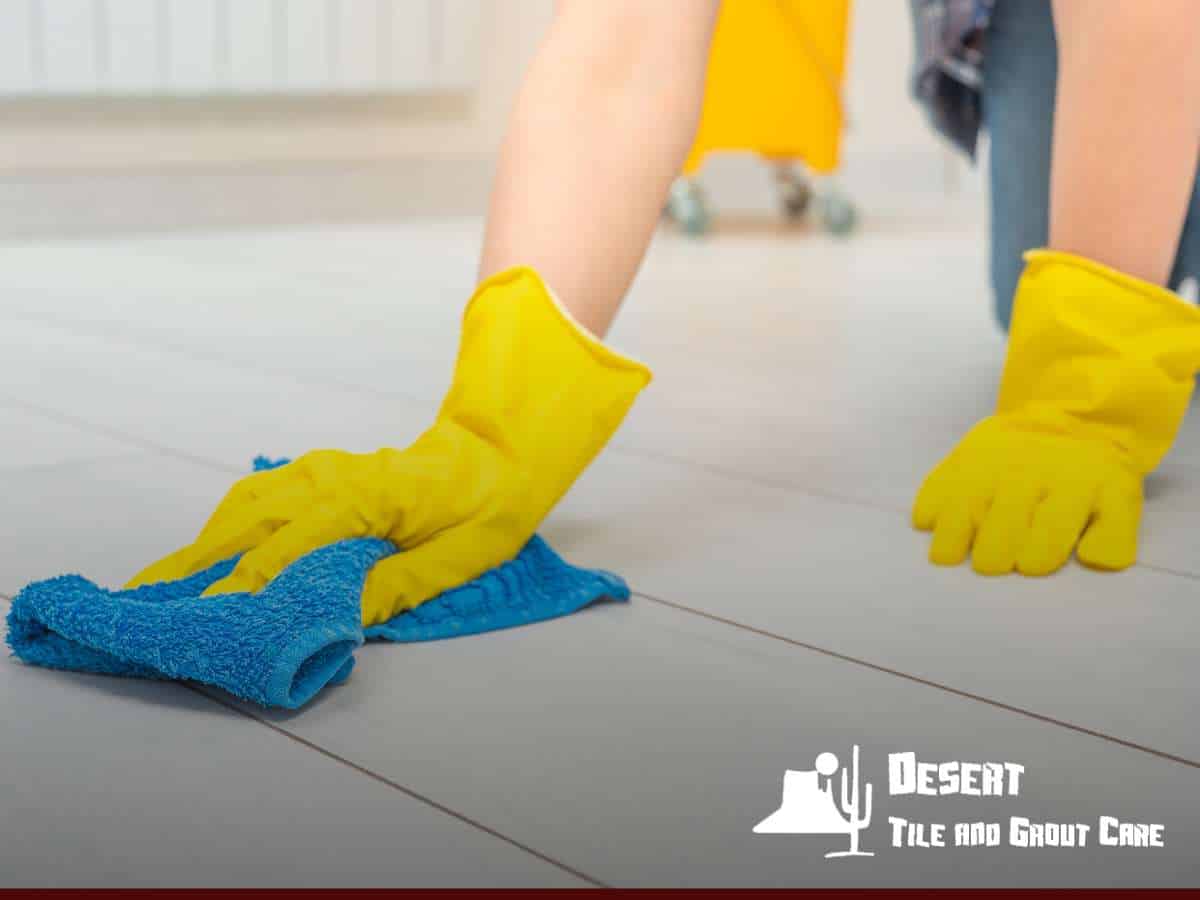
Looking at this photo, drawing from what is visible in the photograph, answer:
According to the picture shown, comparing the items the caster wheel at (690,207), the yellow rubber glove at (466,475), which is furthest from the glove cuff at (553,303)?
the caster wheel at (690,207)

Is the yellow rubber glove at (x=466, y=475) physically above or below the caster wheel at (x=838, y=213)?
above

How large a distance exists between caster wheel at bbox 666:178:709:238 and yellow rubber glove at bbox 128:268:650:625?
5.86 feet

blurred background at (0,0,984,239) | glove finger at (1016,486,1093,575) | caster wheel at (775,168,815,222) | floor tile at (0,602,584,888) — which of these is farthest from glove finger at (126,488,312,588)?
caster wheel at (775,168,815,222)

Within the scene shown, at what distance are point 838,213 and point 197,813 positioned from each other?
2.23 meters

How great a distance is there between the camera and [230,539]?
771 mm

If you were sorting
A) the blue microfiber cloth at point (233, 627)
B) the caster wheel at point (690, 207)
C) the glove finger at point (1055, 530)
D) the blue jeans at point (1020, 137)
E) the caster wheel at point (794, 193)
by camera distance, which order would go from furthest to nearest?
the caster wheel at point (794, 193), the caster wheel at point (690, 207), the blue jeans at point (1020, 137), the glove finger at point (1055, 530), the blue microfiber cloth at point (233, 627)

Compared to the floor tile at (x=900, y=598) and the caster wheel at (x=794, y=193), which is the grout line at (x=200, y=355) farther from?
the caster wheel at (x=794, y=193)

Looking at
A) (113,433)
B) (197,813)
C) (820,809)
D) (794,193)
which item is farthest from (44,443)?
(794,193)

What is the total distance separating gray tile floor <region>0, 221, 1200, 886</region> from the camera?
555 millimetres

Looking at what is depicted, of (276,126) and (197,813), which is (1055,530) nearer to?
(197,813)

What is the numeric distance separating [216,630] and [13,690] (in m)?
0.09

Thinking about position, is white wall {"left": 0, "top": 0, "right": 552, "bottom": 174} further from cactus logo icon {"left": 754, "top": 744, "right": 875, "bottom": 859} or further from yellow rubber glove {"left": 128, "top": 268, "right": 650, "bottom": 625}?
cactus logo icon {"left": 754, "top": 744, "right": 875, "bottom": 859}

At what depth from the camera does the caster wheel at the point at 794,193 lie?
281cm

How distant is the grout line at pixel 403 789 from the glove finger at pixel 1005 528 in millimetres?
404
